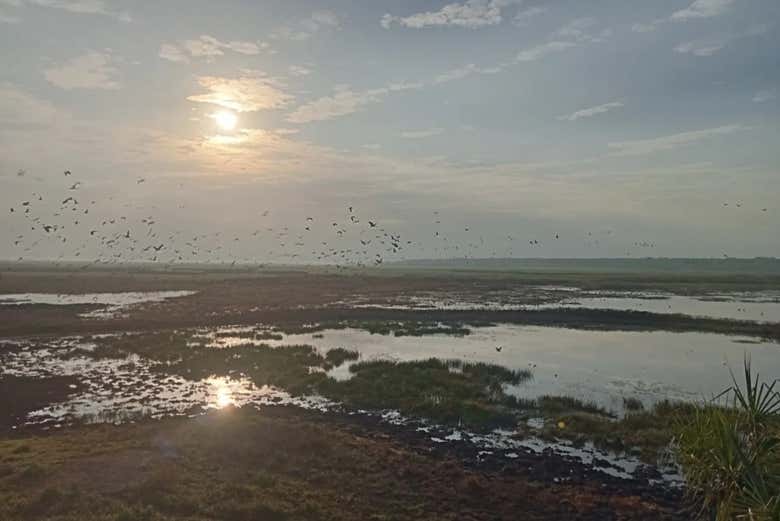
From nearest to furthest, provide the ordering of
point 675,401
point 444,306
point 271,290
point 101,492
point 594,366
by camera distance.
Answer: point 101,492, point 675,401, point 594,366, point 444,306, point 271,290

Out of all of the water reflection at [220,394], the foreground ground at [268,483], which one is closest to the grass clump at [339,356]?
the water reflection at [220,394]

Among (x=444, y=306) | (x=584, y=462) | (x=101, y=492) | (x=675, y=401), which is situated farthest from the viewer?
(x=444, y=306)

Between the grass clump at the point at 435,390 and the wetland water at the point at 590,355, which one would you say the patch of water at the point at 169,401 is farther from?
the wetland water at the point at 590,355

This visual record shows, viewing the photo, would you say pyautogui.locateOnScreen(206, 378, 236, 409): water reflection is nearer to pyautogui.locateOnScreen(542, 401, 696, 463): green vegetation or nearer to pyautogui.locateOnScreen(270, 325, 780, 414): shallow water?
pyautogui.locateOnScreen(270, 325, 780, 414): shallow water

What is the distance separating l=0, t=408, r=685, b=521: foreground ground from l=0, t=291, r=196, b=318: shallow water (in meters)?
52.5

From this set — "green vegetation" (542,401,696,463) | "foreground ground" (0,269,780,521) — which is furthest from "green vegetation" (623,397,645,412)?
"foreground ground" (0,269,780,521)

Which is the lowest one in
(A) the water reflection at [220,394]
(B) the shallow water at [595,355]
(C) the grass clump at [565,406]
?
(A) the water reflection at [220,394]

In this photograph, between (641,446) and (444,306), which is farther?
(444,306)

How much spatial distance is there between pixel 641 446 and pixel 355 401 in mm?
14849

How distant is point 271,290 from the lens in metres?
108

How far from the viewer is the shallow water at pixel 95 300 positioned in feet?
240

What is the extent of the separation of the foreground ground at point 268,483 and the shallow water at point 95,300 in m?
52.5

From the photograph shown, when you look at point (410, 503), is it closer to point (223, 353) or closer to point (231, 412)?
point (231, 412)

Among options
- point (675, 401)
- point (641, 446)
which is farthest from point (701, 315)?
point (641, 446)
